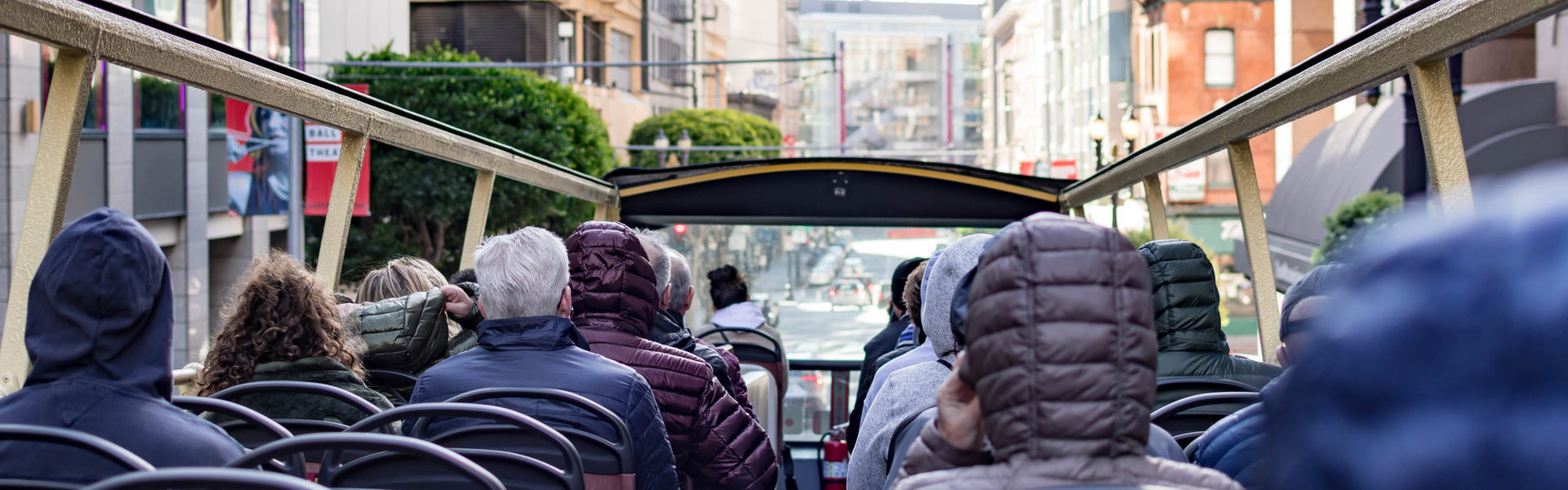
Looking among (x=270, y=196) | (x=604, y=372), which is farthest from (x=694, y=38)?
(x=604, y=372)

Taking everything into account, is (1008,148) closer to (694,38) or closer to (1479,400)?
(694,38)

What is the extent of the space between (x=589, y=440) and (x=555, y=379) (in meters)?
0.28

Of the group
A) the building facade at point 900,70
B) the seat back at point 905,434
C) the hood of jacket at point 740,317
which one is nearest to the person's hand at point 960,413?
the seat back at point 905,434

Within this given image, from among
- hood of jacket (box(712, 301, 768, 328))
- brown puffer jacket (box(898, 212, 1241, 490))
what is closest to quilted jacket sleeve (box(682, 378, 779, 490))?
brown puffer jacket (box(898, 212, 1241, 490))

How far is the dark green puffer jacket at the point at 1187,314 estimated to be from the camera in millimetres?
4047

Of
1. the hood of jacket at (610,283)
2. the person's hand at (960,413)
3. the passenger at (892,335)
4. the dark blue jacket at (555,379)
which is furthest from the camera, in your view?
the passenger at (892,335)

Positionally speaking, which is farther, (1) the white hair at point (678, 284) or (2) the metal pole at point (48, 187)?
(1) the white hair at point (678, 284)

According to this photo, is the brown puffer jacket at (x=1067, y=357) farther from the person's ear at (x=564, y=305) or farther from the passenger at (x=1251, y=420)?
the person's ear at (x=564, y=305)

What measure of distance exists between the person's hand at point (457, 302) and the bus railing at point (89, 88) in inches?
22.5

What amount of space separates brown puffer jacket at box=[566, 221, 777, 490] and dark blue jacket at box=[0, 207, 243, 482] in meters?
1.64

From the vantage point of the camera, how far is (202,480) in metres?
1.82

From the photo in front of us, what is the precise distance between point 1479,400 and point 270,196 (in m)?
25.3

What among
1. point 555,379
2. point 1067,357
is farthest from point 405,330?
point 1067,357

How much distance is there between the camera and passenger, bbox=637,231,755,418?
15.6 ft
